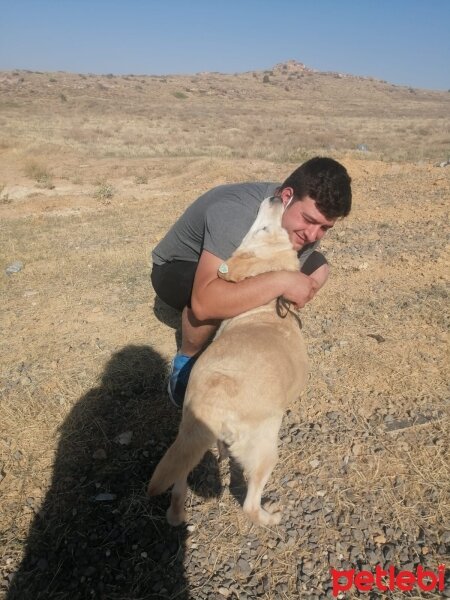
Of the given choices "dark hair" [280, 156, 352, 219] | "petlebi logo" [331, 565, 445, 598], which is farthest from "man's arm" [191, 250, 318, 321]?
"petlebi logo" [331, 565, 445, 598]

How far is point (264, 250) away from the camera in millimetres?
2459

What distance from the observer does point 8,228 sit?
7.30 metres

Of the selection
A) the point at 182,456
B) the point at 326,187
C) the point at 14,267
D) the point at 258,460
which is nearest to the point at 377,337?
the point at 326,187

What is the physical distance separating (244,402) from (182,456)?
34cm

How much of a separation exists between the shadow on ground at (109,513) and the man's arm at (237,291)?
0.95m

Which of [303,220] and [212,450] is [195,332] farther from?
[303,220]

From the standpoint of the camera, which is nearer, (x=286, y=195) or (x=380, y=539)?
(x=380, y=539)

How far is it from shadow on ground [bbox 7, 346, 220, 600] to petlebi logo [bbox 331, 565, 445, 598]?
742 mm

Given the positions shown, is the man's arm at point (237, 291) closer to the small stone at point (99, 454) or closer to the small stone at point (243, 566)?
the small stone at point (99, 454)

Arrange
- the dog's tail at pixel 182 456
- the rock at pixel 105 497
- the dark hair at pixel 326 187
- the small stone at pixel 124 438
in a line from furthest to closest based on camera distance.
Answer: the small stone at pixel 124 438
the dark hair at pixel 326 187
the rock at pixel 105 497
the dog's tail at pixel 182 456

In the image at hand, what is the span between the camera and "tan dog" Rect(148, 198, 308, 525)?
168cm

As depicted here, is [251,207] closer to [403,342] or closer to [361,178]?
[403,342]

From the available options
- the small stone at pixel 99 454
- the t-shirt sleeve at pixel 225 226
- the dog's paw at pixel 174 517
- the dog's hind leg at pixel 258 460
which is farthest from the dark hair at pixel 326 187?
the small stone at pixel 99 454

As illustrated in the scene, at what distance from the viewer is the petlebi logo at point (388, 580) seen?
6.01ft
